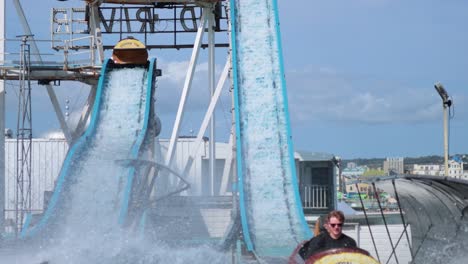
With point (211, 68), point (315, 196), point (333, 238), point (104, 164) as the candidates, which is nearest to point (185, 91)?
point (211, 68)

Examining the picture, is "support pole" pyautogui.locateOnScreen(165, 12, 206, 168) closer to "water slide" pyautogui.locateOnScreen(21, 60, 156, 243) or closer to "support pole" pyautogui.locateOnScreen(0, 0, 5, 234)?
"water slide" pyautogui.locateOnScreen(21, 60, 156, 243)

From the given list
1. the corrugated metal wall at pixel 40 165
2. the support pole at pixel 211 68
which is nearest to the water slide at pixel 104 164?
the support pole at pixel 211 68

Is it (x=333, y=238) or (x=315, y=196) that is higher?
(x=333, y=238)

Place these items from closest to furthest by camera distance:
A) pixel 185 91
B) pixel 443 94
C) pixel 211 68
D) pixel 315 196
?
pixel 443 94
pixel 185 91
pixel 211 68
pixel 315 196

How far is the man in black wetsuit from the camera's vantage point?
7.57 metres

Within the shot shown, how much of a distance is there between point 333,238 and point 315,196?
2140cm

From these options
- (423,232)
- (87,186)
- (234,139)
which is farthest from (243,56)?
(423,232)

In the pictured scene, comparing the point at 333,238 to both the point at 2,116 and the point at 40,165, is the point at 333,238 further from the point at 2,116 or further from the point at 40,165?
the point at 40,165

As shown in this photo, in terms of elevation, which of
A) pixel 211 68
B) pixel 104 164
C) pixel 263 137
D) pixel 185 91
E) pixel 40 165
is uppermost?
pixel 211 68

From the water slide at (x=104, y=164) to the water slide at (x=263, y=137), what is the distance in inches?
93.4

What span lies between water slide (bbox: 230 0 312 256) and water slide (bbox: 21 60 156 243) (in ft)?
7.78

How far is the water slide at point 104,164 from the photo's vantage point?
61.2 feet

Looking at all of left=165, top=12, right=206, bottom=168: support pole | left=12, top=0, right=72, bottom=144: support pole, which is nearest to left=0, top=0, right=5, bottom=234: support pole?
left=12, top=0, right=72, bottom=144: support pole

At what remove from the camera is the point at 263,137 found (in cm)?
2138
